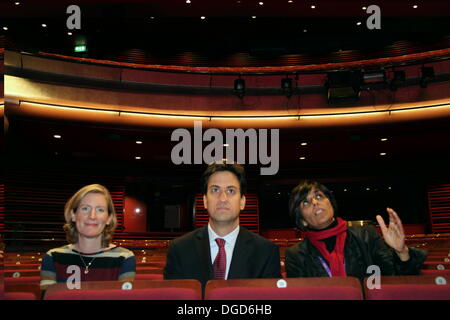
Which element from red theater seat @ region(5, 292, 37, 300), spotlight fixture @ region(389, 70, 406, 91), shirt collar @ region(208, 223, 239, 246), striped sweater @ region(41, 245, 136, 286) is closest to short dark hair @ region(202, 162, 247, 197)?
shirt collar @ region(208, 223, 239, 246)

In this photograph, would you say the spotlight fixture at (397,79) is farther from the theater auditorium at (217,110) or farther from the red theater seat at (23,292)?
the red theater seat at (23,292)

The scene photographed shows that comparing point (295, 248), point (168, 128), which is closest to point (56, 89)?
point (168, 128)

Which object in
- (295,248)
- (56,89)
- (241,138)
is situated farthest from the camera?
(241,138)

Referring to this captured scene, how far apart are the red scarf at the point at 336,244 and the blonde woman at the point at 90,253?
1.09 meters

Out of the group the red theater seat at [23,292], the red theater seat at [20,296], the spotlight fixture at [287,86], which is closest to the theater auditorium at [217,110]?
the spotlight fixture at [287,86]

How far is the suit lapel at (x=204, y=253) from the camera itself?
7.87 ft

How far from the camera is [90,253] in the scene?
2578 mm

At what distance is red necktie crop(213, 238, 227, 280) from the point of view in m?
2.42

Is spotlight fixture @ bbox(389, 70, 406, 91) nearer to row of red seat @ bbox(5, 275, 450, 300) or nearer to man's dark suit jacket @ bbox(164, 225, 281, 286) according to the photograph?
man's dark suit jacket @ bbox(164, 225, 281, 286)

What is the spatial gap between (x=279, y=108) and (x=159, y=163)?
3.68 metres

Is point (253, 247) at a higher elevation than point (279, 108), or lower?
lower
